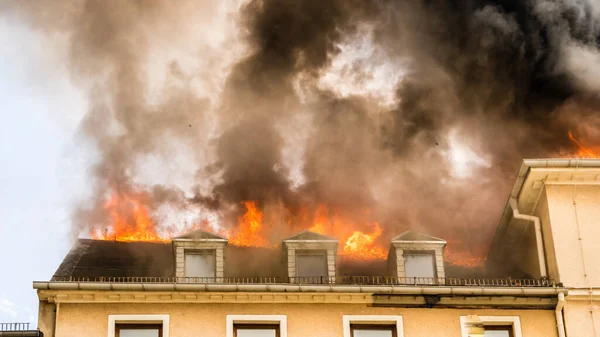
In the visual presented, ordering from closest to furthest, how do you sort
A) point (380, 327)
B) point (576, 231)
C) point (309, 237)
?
point (380, 327)
point (576, 231)
point (309, 237)

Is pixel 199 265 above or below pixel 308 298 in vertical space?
above

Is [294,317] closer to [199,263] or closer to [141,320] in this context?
[199,263]

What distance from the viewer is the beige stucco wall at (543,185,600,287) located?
128 ft

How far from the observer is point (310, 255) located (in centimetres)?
4050

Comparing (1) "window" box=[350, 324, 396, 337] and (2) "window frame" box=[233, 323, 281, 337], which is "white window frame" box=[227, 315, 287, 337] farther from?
(1) "window" box=[350, 324, 396, 337]

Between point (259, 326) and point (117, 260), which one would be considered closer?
point (259, 326)

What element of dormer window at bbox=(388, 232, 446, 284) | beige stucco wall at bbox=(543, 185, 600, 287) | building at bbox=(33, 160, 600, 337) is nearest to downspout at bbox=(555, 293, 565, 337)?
building at bbox=(33, 160, 600, 337)

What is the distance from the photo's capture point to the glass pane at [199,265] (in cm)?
3984

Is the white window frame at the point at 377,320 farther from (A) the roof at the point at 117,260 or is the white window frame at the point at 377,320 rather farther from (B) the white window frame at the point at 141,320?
(A) the roof at the point at 117,260

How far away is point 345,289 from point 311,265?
8.01 feet

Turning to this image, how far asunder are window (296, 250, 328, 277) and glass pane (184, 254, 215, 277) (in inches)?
107

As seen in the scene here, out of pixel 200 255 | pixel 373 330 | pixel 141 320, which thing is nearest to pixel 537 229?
pixel 373 330

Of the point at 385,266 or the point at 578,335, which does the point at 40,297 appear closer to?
the point at 385,266

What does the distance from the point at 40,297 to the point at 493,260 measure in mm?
16384
